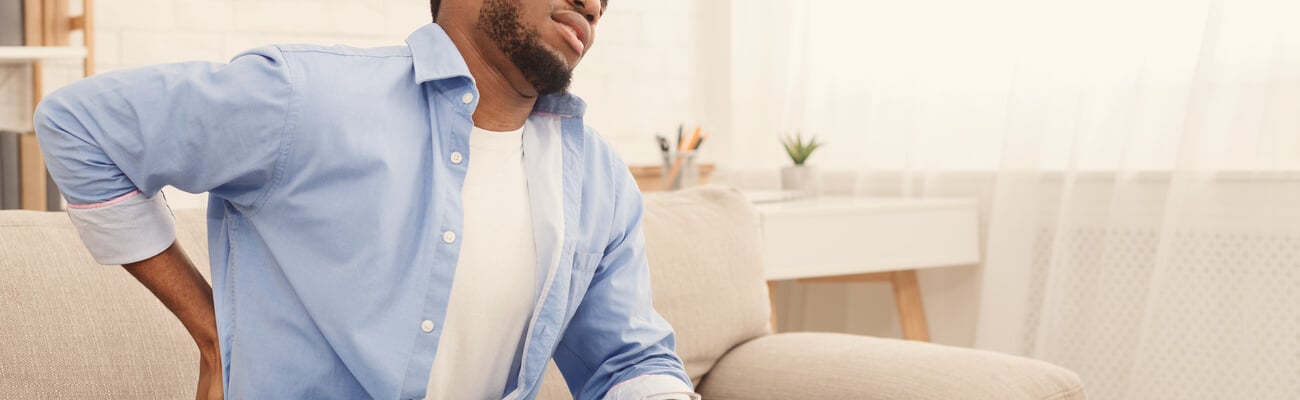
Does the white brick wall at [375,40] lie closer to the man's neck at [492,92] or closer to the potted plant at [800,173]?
the potted plant at [800,173]

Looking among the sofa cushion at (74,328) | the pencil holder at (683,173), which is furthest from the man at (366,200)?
the pencil holder at (683,173)

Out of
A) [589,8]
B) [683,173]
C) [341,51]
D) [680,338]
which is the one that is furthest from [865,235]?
[341,51]

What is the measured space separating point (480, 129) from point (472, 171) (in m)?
0.04

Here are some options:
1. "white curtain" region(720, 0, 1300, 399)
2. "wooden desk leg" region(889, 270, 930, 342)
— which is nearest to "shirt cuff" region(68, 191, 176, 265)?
"white curtain" region(720, 0, 1300, 399)

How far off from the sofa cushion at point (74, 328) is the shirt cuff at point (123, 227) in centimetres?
28

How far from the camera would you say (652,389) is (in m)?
1.17

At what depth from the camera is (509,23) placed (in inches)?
41.3

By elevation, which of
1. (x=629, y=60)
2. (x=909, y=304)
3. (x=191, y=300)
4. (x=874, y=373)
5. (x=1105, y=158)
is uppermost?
(x=629, y=60)

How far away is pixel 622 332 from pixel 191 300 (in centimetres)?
42

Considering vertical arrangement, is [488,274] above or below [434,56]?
below

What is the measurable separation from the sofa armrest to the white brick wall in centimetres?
117

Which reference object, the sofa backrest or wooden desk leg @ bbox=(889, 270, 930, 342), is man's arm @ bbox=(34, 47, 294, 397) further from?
wooden desk leg @ bbox=(889, 270, 930, 342)

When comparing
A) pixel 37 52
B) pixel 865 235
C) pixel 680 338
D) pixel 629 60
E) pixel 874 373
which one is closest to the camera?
pixel 874 373

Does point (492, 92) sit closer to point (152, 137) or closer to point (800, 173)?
point (152, 137)
